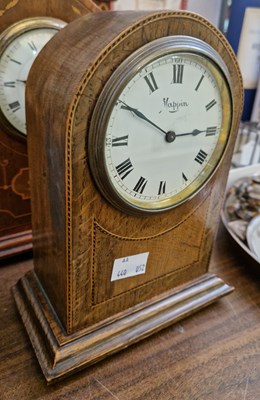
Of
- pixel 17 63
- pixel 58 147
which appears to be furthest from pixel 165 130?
pixel 17 63

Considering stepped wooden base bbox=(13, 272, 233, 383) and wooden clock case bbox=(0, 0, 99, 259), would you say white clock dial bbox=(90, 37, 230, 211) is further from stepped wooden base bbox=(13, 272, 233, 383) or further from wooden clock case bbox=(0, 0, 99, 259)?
wooden clock case bbox=(0, 0, 99, 259)

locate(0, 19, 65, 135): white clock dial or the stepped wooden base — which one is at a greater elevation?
locate(0, 19, 65, 135): white clock dial

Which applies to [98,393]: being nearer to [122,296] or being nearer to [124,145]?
[122,296]

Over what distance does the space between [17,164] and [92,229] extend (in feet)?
1.09

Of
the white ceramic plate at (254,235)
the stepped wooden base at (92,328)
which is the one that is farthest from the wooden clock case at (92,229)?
the white ceramic plate at (254,235)

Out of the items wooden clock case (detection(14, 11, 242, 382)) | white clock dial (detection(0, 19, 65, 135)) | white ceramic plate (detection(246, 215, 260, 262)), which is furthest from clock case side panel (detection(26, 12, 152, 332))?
white ceramic plate (detection(246, 215, 260, 262))

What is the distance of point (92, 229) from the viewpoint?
1.77ft

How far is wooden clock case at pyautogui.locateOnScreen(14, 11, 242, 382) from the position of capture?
0.46 meters

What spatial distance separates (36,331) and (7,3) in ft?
2.01

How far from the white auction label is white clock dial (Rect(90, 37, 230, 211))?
0.11 meters

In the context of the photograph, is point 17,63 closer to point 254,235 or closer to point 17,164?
point 17,164

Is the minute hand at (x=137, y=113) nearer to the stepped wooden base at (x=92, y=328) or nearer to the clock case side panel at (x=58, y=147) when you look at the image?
the clock case side panel at (x=58, y=147)

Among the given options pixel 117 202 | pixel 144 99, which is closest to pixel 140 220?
pixel 117 202

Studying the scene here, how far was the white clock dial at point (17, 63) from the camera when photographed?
0.68 meters
